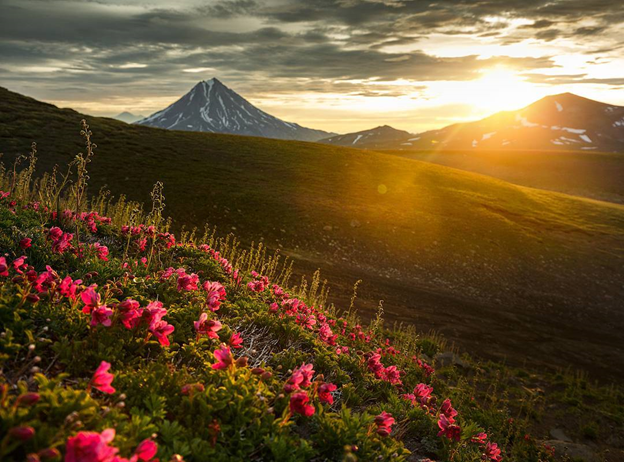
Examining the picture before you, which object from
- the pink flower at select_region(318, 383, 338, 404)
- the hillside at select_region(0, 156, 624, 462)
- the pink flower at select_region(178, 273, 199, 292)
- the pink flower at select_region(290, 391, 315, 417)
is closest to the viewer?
the hillside at select_region(0, 156, 624, 462)

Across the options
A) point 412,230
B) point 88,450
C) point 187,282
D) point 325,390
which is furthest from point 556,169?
point 88,450

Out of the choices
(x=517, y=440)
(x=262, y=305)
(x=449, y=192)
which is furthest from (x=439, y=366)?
(x=449, y=192)

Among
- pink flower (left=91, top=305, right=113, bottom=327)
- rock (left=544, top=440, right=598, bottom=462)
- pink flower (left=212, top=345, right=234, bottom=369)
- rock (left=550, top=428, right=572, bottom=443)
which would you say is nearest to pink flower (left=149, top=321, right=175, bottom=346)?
pink flower (left=91, top=305, right=113, bottom=327)

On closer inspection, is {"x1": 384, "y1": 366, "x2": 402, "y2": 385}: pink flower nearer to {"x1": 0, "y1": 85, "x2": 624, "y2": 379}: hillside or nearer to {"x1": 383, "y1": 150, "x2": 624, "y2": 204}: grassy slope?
{"x1": 0, "y1": 85, "x2": 624, "y2": 379}: hillside

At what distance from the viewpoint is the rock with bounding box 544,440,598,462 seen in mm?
7845

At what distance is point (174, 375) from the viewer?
337cm

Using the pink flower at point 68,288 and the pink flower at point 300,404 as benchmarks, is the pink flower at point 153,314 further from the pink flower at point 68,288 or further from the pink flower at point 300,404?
the pink flower at point 300,404

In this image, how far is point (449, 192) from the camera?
38.7m

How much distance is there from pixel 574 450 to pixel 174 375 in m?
9.03

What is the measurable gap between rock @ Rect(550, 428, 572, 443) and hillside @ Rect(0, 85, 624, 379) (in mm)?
4151

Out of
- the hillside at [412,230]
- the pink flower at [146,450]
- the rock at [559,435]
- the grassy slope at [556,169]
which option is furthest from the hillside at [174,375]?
the grassy slope at [556,169]

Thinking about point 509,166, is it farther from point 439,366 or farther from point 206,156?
point 439,366

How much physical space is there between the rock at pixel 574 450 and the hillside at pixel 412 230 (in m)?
5.21

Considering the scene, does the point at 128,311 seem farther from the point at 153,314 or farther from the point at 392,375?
the point at 392,375
